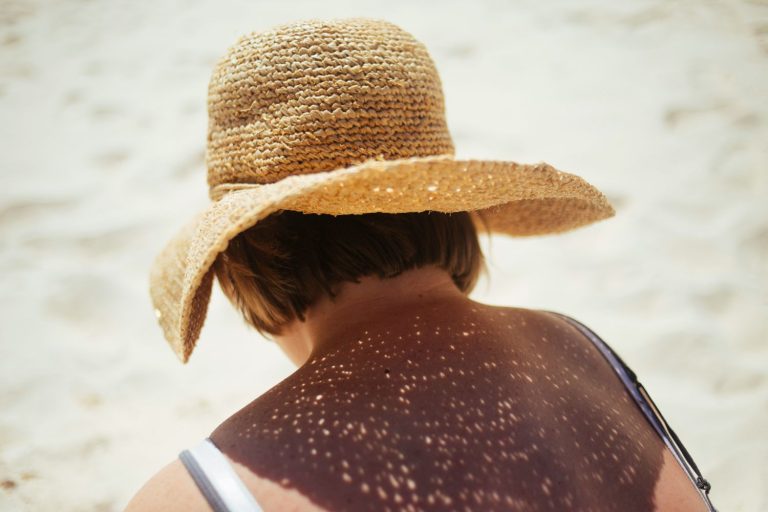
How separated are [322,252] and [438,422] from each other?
366 mm

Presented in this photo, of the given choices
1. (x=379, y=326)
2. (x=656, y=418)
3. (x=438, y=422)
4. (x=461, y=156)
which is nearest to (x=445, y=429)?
(x=438, y=422)

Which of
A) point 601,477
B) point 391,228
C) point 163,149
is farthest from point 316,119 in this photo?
point 163,149

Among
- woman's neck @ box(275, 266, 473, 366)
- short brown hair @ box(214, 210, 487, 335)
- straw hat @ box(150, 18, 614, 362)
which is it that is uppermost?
straw hat @ box(150, 18, 614, 362)

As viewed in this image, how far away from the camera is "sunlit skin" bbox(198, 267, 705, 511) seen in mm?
712

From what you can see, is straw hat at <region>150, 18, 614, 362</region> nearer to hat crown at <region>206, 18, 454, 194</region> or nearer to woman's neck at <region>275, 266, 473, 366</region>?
hat crown at <region>206, 18, 454, 194</region>

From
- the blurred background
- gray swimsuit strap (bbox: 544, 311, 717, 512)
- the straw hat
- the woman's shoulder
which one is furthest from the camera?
the blurred background

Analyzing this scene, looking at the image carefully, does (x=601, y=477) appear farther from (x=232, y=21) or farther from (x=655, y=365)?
(x=232, y=21)

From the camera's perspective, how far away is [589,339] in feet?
3.69

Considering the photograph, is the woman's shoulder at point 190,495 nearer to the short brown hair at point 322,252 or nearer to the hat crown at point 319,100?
the short brown hair at point 322,252

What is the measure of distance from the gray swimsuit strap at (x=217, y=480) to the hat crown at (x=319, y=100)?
1.45 ft

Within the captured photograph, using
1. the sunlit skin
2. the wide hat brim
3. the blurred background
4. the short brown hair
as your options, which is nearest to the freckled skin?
the sunlit skin

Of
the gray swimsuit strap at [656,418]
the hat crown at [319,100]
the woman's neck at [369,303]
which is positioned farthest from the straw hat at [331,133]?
the gray swimsuit strap at [656,418]

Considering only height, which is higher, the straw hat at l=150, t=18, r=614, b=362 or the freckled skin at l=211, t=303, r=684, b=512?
the straw hat at l=150, t=18, r=614, b=362

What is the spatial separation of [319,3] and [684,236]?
264 centimetres
